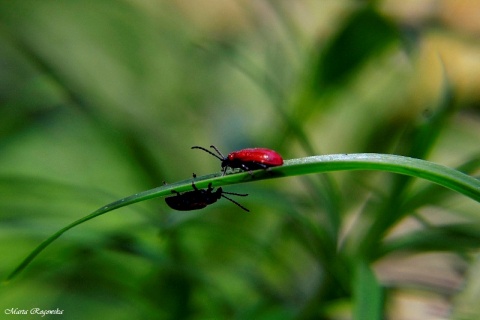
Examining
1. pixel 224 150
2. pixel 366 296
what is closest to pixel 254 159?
pixel 366 296

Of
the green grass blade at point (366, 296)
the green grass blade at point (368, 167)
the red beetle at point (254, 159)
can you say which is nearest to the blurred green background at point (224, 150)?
the red beetle at point (254, 159)

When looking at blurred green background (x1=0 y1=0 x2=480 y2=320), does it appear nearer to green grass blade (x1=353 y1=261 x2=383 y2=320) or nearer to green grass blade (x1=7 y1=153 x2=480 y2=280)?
green grass blade (x1=353 y1=261 x2=383 y2=320)

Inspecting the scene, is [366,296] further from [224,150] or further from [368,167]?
[224,150]

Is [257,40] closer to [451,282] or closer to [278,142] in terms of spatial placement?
[278,142]

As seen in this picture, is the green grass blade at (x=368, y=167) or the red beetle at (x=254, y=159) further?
the red beetle at (x=254, y=159)

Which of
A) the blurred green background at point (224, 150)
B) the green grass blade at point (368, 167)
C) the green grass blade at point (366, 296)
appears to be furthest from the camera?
the blurred green background at point (224, 150)

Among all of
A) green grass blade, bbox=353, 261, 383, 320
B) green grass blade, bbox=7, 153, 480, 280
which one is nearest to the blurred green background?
green grass blade, bbox=353, 261, 383, 320

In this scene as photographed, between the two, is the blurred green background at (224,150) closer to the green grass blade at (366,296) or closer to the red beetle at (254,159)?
the red beetle at (254,159)

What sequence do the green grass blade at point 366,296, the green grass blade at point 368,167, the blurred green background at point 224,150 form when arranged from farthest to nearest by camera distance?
the blurred green background at point 224,150 → the green grass blade at point 366,296 → the green grass blade at point 368,167
